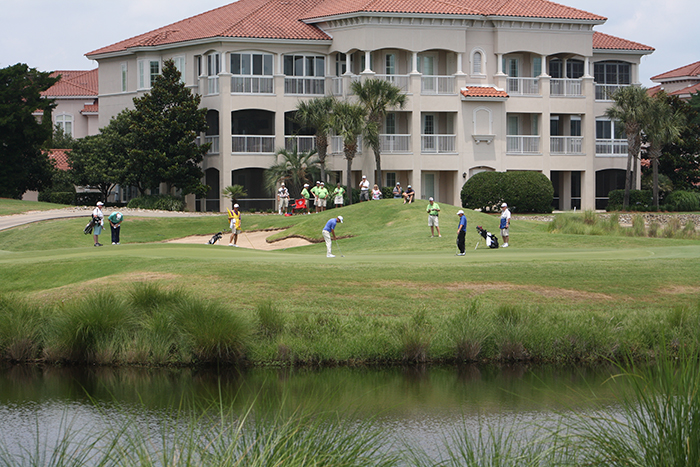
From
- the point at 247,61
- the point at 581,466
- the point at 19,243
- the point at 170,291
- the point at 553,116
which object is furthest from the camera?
the point at 553,116

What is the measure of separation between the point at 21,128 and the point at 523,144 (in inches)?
1318

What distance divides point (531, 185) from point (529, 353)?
33.9 meters

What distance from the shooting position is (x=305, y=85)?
5428 centimetres

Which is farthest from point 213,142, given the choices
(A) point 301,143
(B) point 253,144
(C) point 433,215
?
(C) point 433,215

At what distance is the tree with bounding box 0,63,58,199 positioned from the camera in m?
57.2

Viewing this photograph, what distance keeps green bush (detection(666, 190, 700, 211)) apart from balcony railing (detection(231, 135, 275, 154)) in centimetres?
2454

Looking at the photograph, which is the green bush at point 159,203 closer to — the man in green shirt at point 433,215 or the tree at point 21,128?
the tree at point 21,128

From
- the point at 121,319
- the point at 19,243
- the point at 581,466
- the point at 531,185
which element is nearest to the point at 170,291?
the point at 121,319

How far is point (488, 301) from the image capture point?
19.7 m

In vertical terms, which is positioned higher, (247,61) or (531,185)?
(247,61)

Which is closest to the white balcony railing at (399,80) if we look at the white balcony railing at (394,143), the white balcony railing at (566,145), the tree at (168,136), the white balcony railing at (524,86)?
the white balcony railing at (394,143)

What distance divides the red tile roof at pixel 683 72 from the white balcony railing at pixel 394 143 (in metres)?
40.5

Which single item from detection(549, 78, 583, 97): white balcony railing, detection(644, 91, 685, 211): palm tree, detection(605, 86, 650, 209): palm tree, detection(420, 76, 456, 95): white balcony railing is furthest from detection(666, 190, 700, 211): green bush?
detection(420, 76, 456, 95): white balcony railing

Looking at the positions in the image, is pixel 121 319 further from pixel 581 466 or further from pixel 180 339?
pixel 581 466
